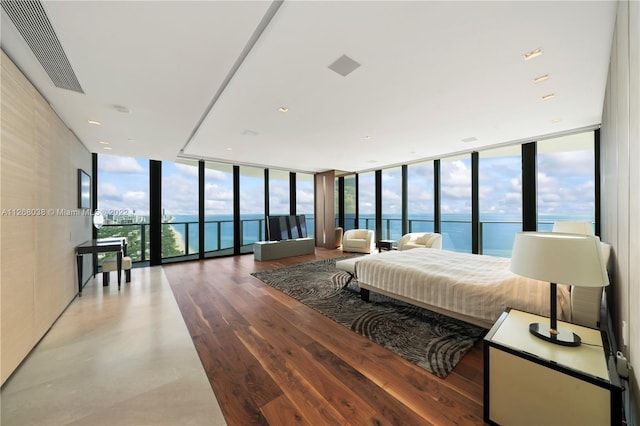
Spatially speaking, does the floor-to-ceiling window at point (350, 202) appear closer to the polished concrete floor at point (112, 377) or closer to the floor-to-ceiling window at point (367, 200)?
the floor-to-ceiling window at point (367, 200)

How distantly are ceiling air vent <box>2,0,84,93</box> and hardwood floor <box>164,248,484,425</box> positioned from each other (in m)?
2.74

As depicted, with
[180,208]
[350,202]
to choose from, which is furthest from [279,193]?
[180,208]

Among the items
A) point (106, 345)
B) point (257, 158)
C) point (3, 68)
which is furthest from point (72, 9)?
point (257, 158)

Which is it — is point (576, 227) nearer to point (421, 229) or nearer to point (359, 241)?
point (421, 229)

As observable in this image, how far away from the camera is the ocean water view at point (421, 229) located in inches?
214

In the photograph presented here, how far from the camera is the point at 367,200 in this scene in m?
8.32

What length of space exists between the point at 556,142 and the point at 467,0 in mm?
4656

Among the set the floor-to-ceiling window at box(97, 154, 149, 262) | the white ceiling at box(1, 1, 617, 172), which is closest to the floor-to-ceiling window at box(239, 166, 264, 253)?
the floor-to-ceiling window at box(97, 154, 149, 262)

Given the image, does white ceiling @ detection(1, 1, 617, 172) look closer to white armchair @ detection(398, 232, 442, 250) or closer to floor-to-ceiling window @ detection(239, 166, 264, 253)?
white armchair @ detection(398, 232, 442, 250)

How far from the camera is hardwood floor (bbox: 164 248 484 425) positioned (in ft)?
4.91

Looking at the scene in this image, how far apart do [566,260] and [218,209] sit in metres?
6.85

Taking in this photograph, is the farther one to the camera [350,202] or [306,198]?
[350,202]

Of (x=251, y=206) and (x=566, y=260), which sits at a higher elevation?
(x=251, y=206)

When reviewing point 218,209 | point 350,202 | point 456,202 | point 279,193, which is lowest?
point 218,209
